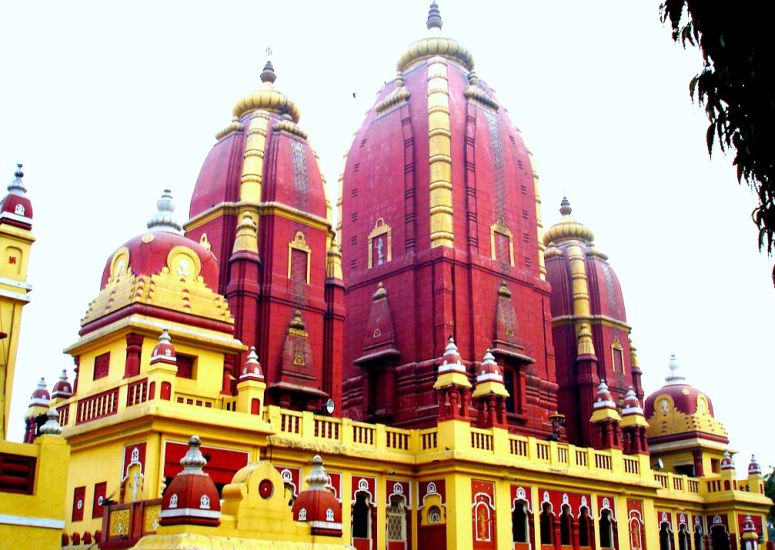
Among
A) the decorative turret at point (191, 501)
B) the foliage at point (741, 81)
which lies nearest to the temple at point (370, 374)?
the decorative turret at point (191, 501)

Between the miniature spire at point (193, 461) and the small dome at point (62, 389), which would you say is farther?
the small dome at point (62, 389)

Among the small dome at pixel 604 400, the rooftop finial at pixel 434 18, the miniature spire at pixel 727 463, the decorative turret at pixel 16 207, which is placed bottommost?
the miniature spire at pixel 727 463

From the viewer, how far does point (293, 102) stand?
27.3 m

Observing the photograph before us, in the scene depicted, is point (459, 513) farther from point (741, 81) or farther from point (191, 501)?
point (741, 81)

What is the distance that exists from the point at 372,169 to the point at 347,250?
2.82 meters

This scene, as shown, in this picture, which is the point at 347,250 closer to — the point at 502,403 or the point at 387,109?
the point at 387,109

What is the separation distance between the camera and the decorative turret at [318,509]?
49.3 ft

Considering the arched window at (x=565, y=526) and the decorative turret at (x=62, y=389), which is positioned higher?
the decorative turret at (x=62, y=389)

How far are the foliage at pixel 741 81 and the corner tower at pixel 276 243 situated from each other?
1515cm

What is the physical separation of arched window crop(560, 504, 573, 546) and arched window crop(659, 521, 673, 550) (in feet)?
21.2

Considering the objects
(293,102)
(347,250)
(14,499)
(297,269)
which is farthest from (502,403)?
(14,499)

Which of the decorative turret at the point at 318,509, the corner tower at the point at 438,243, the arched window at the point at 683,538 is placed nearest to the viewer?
the decorative turret at the point at 318,509

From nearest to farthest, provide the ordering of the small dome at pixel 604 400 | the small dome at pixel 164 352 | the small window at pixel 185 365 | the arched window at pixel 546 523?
the small dome at pixel 164 352
the small window at pixel 185 365
the arched window at pixel 546 523
the small dome at pixel 604 400

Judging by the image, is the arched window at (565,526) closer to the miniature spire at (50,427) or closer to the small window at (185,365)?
the small window at (185,365)
